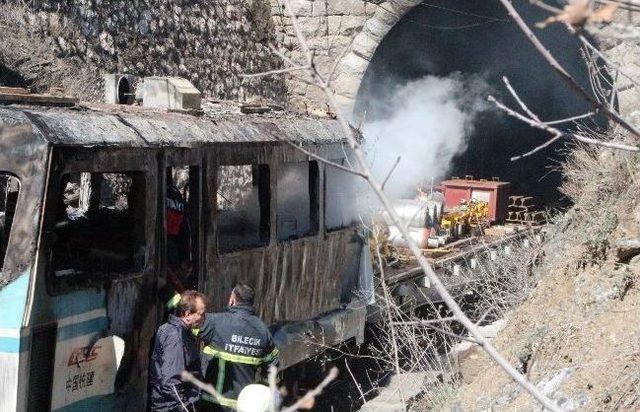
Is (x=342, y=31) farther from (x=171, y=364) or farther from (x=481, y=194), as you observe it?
(x=171, y=364)

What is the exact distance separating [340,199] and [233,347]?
147 inches

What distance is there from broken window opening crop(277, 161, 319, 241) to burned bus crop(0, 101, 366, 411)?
15 mm

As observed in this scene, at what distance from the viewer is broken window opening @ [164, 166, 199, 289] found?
6.78m

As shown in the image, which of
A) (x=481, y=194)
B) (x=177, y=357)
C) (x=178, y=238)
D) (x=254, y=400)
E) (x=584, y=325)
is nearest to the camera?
(x=254, y=400)

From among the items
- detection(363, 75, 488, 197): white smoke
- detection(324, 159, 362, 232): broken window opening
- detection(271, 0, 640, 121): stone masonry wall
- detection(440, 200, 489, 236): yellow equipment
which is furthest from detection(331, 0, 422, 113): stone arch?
detection(324, 159, 362, 232): broken window opening

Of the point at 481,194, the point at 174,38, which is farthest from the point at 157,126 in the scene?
the point at 481,194

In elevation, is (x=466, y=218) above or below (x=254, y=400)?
below

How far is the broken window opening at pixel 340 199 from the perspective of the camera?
9.42 meters

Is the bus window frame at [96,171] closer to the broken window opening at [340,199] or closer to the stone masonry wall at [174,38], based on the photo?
the broken window opening at [340,199]

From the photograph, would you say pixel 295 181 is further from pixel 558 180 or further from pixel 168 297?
pixel 558 180

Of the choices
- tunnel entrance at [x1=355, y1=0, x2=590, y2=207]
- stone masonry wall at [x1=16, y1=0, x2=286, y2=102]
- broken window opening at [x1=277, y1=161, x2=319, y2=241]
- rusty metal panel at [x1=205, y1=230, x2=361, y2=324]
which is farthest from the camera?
tunnel entrance at [x1=355, y1=0, x2=590, y2=207]

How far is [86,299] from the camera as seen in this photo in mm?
5629

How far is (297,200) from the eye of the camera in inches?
349

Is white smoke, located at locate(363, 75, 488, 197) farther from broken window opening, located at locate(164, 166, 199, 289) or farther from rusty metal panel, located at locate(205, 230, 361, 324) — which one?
broken window opening, located at locate(164, 166, 199, 289)
